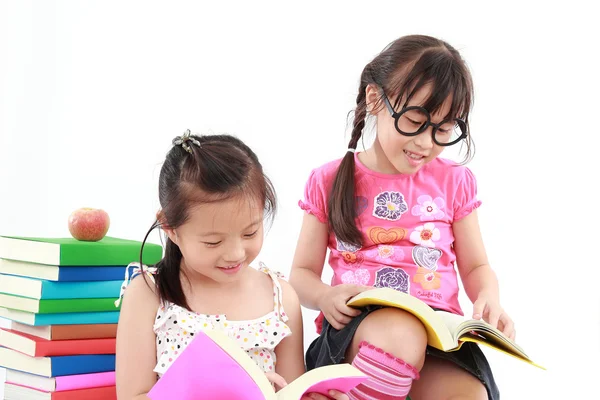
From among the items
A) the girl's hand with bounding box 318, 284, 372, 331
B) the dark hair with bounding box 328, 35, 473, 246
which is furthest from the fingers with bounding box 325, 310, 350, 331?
the dark hair with bounding box 328, 35, 473, 246

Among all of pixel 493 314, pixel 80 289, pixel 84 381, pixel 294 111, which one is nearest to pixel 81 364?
pixel 84 381

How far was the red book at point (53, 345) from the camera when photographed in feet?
5.34

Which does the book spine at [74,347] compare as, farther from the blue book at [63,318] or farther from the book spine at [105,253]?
the book spine at [105,253]

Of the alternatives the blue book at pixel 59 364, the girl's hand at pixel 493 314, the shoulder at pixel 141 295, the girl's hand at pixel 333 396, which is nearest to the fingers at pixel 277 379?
the girl's hand at pixel 333 396

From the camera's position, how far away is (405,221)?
1.75 metres

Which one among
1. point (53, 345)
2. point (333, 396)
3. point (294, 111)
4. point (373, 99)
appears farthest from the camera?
→ point (294, 111)

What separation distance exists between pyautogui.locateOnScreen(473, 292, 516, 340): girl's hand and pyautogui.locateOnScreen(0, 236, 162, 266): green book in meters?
0.68

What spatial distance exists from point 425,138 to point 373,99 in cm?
17

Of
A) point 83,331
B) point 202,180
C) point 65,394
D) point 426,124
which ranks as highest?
point 426,124

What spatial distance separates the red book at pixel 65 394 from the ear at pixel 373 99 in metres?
0.80

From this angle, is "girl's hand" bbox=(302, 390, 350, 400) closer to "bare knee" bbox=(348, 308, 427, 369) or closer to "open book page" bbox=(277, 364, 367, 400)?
"open book page" bbox=(277, 364, 367, 400)

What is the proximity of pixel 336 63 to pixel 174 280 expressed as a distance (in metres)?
1.27

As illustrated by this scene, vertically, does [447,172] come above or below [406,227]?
above

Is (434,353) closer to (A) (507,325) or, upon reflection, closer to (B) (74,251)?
(A) (507,325)
